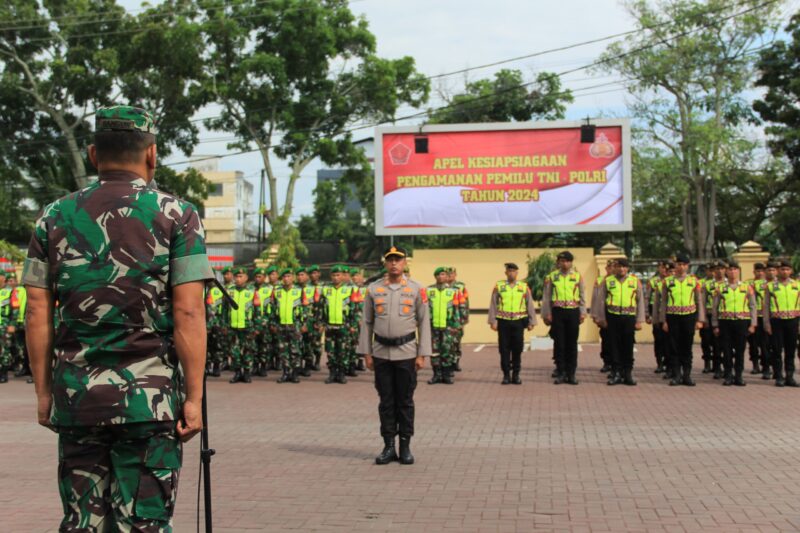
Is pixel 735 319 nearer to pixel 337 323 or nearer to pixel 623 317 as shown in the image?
pixel 623 317

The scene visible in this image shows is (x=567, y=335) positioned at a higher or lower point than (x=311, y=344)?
higher

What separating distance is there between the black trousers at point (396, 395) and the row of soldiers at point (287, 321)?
23.7 ft

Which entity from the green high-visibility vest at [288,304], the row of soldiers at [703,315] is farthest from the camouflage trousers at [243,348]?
the row of soldiers at [703,315]

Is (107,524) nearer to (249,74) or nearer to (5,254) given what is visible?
(5,254)

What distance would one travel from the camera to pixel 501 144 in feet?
80.9

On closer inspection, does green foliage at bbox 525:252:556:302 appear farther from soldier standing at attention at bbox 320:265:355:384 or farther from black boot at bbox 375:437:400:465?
black boot at bbox 375:437:400:465

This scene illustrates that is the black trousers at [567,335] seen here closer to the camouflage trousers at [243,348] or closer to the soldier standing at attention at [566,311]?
the soldier standing at attention at [566,311]

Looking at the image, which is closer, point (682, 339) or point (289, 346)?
point (682, 339)

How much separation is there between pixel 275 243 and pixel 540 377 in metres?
16.7

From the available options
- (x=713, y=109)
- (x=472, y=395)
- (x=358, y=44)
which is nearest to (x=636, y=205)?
(x=713, y=109)

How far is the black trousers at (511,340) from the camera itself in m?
14.6

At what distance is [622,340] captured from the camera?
570 inches

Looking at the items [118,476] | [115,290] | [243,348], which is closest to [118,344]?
[115,290]

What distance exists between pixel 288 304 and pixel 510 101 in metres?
24.6
